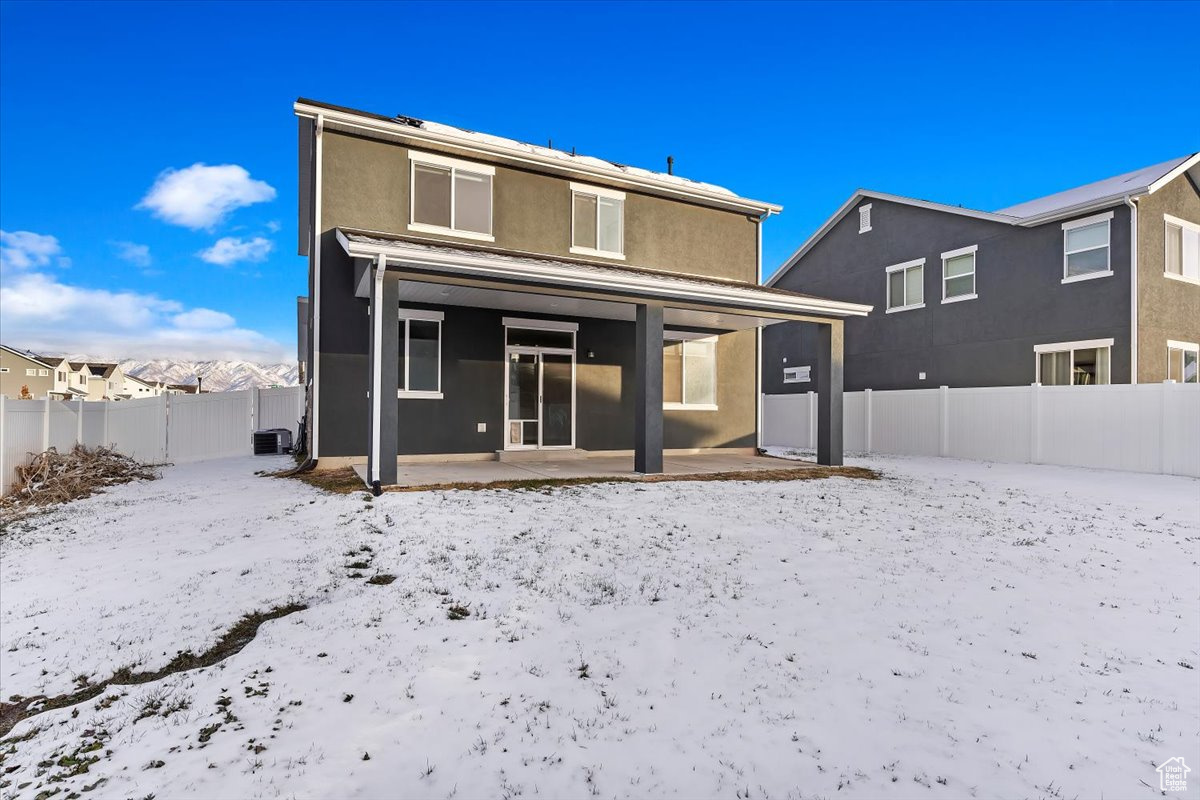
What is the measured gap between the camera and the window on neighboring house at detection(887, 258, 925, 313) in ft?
62.2

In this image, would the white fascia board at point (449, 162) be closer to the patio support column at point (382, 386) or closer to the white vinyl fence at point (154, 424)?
the patio support column at point (382, 386)

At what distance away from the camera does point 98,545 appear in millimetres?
6465

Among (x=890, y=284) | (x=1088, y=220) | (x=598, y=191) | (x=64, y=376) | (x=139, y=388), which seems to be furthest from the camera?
(x=139, y=388)

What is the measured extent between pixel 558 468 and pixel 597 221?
5.76m

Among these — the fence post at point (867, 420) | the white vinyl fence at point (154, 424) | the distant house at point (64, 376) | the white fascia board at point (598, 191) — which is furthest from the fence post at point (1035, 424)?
the distant house at point (64, 376)

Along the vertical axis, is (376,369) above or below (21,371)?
below

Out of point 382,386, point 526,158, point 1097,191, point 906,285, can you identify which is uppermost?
point 1097,191

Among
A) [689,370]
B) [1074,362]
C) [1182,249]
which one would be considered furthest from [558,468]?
[1182,249]

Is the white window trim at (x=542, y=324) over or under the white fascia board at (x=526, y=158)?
under

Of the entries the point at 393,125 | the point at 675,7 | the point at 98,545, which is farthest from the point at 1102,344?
the point at 98,545

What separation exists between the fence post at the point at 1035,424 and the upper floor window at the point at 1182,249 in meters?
5.35

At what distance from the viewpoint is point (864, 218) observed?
2069cm

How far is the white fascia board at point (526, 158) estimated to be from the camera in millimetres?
10445

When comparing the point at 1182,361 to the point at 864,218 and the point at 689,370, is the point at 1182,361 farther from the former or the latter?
the point at 689,370
